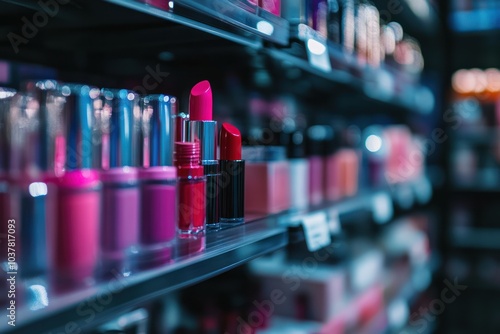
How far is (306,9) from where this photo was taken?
1375 mm

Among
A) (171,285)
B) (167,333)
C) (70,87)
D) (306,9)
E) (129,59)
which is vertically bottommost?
(167,333)

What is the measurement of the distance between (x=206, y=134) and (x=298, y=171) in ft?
1.62

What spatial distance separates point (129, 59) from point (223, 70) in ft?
1.22

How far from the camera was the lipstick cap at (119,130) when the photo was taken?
0.74m

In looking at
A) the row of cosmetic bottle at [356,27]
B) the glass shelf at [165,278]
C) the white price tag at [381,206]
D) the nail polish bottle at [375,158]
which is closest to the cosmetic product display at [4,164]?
the glass shelf at [165,278]

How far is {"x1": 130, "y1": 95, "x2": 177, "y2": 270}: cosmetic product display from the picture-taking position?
0.79 m

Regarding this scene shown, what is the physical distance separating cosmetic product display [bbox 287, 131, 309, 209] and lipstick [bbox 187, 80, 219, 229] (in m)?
0.43

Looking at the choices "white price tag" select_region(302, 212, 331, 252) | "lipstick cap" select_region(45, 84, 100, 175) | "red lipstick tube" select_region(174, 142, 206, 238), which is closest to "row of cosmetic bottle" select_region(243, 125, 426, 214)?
"white price tag" select_region(302, 212, 331, 252)

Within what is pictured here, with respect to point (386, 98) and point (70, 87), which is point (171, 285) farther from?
point (386, 98)

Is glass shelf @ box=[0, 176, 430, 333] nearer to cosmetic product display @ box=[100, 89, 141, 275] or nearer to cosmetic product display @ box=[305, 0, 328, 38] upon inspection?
cosmetic product display @ box=[100, 89, 141, 275]

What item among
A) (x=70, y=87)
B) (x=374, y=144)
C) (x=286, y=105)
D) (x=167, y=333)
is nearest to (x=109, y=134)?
(x=70, y=87)

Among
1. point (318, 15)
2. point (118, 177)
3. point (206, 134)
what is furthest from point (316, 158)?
point (118, 177)

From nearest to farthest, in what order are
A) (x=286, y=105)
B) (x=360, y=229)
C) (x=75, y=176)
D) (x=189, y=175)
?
1. (x=75, y=176)
2. (x=189, y=175)
3. (x=286, y=105)
4. (x=360, y=229)

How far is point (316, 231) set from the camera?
122 cm
